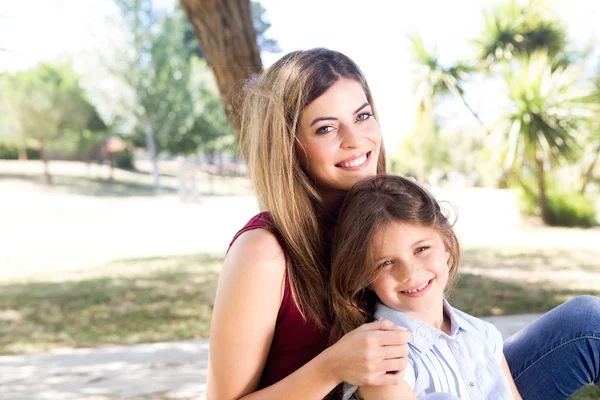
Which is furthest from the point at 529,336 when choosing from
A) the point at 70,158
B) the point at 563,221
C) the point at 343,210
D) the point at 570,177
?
the point at 70,158

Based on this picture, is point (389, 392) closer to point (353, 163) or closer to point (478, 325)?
point (478, 325)

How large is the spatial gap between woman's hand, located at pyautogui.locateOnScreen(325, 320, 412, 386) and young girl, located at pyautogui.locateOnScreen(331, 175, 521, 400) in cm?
14

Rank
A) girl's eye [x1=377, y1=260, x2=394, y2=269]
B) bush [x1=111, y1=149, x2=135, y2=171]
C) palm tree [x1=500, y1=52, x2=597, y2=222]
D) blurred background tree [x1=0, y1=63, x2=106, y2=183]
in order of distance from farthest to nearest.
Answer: bush [x1=111, y1=149, x2=135, y2=171] < blurred background tree [x1=0, y1=63, x2=106, y2=183] < palm tree [x1=500, y1=52, x2=597, y2=222] < girl's eye [x1=377, y1=260, x2=394, y2=269]

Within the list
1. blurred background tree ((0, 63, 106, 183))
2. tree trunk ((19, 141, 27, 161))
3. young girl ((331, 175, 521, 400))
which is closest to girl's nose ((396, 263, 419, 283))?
young girl ((331, 175, 521, 400))

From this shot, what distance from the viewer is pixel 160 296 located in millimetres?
6664

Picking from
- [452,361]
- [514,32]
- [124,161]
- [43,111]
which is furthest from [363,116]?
[124,161]

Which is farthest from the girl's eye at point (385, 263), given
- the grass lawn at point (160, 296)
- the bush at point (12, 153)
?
the bush at point (12, 153)

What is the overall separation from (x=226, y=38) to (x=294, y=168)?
8.88 feet

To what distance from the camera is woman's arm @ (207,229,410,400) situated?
1.47 m

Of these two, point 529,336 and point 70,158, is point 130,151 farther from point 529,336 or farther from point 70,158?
point 529,336

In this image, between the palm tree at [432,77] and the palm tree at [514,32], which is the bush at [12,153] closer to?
the palm tree at [432,77]

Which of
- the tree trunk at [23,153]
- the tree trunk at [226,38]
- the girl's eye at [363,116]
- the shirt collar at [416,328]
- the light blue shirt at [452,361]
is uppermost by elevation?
the tree trunk at [226,38]

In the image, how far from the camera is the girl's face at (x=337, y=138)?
5.89 ft

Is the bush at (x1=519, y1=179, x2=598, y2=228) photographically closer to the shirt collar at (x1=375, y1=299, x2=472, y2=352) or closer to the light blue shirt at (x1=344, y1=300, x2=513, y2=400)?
the light blue shirt at (x1=344, y1=300, x2=513, y2=400)
